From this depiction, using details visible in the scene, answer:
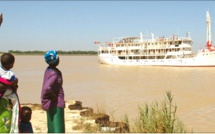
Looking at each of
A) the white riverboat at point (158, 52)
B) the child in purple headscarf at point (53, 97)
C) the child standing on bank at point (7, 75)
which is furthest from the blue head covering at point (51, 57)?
the white riverboat at point (158, 52)

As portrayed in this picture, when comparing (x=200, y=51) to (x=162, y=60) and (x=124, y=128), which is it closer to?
(x=162, y=60)

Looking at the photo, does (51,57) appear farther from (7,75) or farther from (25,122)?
(25,122)

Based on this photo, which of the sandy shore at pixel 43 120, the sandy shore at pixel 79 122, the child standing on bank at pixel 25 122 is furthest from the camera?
the sandy shore at pixel 43 120

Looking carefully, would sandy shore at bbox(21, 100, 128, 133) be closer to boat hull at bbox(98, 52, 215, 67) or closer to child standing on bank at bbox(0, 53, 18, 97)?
child standing on bank at bbox(0, 53, 18, 97)

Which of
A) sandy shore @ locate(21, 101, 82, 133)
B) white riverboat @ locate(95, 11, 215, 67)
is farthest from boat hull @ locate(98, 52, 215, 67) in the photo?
sandy shore @ locate(21, 101, 82, 133)

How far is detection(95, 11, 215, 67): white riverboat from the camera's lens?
1385 inches

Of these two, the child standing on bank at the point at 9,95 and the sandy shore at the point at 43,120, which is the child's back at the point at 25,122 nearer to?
the child standing on bank at the point at 9,95

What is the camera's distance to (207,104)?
32.3 feet

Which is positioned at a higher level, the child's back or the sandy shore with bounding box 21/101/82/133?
the child's back

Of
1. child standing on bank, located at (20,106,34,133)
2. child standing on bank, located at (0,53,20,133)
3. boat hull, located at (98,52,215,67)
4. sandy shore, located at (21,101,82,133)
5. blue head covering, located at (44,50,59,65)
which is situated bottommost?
sandy shore, located at (21,101,82,133)

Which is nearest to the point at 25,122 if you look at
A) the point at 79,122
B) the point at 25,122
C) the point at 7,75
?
the point at 25,122

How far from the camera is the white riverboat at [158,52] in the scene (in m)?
35.2

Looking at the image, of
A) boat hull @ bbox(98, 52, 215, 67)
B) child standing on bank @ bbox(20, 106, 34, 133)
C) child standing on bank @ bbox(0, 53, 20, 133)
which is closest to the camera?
child standing on bank @ bbox(0, 53, 20, 133)

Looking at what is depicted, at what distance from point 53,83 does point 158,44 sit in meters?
37.0
